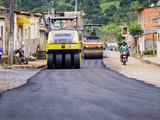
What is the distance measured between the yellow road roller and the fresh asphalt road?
14.1m

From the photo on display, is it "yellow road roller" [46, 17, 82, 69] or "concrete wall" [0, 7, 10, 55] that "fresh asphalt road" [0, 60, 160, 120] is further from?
"concrete wall" [0, 7, 10, 55]

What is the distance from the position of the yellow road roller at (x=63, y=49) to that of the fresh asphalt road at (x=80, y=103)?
1408 cm

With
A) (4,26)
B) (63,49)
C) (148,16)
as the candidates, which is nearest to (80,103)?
(63,49)

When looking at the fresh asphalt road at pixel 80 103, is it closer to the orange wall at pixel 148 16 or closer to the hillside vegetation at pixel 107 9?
the orange wall at pixel 148 16

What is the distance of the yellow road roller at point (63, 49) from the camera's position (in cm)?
3306

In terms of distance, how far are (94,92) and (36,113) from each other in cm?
513

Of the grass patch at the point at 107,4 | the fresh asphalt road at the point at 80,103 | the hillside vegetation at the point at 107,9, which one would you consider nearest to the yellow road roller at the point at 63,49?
the fresh asphalt road at the point at 80,103

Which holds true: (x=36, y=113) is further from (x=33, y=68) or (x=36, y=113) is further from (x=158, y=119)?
(x=33, y=68)

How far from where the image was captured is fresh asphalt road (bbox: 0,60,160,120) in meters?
11.3

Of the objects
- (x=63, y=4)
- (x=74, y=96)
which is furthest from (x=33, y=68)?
(x=63, y=4)

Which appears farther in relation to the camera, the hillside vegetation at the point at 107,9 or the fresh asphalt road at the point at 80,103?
the hillside vegetation at the point at 107,9

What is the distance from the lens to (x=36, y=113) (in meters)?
11.6

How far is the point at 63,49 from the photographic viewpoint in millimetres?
33125

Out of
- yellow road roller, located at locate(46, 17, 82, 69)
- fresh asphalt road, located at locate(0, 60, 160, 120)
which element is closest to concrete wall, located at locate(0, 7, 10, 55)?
yellow road roller, located at locate(46, 17, 82, 69)
